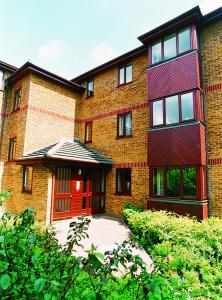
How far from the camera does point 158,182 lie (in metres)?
10.1

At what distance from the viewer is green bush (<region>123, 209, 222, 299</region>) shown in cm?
408

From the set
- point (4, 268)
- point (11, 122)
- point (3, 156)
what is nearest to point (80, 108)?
point (11, 122)

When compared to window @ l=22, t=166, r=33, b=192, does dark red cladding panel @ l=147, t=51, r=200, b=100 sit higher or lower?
higher

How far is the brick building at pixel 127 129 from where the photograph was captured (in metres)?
9.34

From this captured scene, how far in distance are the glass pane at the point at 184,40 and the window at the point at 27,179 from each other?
1002 cm

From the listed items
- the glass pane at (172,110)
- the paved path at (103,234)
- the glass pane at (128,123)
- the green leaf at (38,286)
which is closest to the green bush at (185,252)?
the paved path at (103,234)

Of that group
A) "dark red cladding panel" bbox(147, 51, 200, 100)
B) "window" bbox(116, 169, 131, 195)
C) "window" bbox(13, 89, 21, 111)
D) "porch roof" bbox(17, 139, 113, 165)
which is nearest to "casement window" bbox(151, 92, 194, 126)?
"dark red cladding panel" bbox(147, 51, 200, 100)

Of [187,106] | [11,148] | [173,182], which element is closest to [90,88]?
[11,148]

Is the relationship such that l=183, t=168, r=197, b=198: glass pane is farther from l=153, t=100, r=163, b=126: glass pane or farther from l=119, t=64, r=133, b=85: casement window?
l=119, t=64, r=133, b=85: casement window

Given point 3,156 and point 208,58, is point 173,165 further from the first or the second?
point 3,156

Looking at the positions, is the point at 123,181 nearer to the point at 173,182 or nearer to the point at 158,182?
the point at 158,182

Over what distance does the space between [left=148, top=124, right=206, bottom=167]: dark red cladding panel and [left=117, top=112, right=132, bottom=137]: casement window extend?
2.13 metres

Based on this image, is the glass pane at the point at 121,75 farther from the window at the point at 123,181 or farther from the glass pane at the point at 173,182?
the glass pane at the point at 173,182

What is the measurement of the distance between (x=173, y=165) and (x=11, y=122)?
10.4 meters
